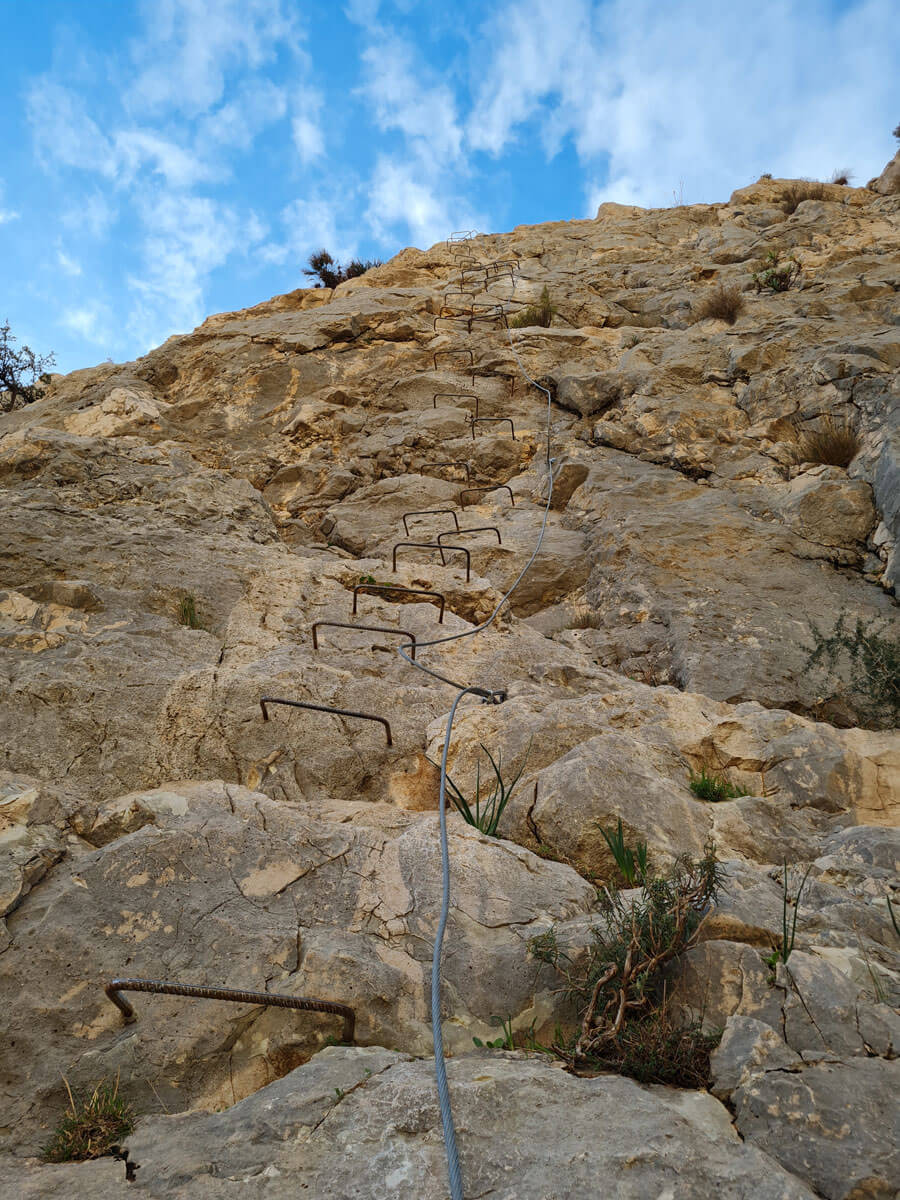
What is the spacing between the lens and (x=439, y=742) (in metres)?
4.23

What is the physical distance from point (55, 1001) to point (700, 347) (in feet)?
31.3

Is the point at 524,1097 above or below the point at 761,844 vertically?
below

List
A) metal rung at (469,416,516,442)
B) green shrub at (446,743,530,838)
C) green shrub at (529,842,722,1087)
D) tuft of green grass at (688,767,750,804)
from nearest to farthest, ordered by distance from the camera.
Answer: green shrub at (529,842,722,1087), green shrub at (446,743,530,838), tuft of green grass at (688,767,750,804), metal rung at (469,416,516,442)

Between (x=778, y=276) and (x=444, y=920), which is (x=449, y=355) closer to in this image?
(x=778, y=276)

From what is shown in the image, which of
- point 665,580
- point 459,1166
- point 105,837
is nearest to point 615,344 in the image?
point 665,580

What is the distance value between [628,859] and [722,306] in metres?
9.48

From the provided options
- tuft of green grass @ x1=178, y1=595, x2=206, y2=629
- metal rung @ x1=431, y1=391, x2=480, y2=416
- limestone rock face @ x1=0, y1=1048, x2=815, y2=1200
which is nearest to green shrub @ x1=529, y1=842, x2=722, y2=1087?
limestone rock face @ x1=0, y1=1048, x2=815, y2=1200

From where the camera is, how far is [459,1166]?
65.2 inches

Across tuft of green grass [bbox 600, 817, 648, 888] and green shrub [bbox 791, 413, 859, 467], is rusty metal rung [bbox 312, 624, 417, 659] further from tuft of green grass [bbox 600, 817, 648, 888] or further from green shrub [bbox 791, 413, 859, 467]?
green shrub [bbox 791, 413, 859, 467]

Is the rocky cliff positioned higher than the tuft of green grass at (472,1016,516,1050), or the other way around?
the rocky cliff

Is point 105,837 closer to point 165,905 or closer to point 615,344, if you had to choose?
point 165,905

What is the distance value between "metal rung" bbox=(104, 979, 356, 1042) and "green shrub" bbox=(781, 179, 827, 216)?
17.2 metres

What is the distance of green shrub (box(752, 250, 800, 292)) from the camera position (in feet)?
35.3

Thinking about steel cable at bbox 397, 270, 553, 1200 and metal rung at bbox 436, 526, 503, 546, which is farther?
metal rung at bbox 436, 526, 503, 546
